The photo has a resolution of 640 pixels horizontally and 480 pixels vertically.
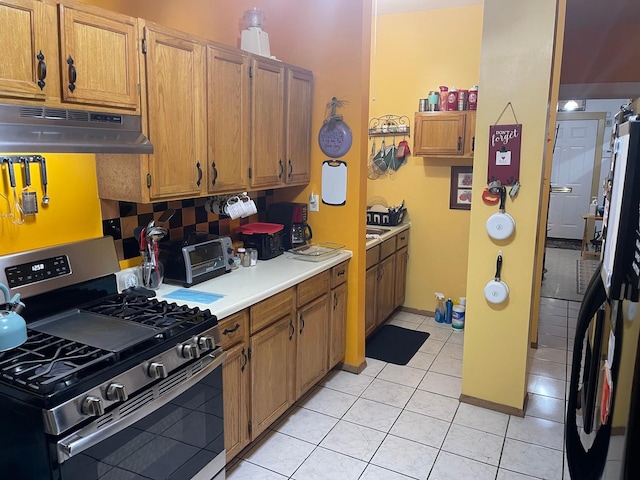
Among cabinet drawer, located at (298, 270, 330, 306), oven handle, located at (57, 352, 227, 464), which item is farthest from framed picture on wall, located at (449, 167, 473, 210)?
oven handle, located at (57, 352, 227, 464)

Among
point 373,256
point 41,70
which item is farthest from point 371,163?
point 41,70

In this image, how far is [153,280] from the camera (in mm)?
2387

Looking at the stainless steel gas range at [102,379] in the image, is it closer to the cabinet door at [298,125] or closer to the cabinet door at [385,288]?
the cabinet door at [298,125]

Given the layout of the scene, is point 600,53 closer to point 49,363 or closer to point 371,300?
point 371,300

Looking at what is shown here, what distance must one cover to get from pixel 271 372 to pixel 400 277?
7.38ft

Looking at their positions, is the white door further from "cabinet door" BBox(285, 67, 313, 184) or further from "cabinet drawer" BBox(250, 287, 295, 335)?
"cabinet drawer" BBox(250, 287, 295, 335)

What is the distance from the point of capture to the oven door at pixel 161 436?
148cm

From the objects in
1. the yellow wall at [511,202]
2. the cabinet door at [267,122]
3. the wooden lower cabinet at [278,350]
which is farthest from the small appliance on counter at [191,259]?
the yellow wall at [511,202]

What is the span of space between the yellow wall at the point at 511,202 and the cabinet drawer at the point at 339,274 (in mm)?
819

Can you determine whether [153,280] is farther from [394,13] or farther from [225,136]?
[394,13]

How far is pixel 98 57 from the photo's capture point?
6.28ft

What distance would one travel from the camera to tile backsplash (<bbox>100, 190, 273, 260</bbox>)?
2371mm

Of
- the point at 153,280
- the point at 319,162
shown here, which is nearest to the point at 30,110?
the point at 153,280

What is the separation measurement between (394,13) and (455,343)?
296 cm
